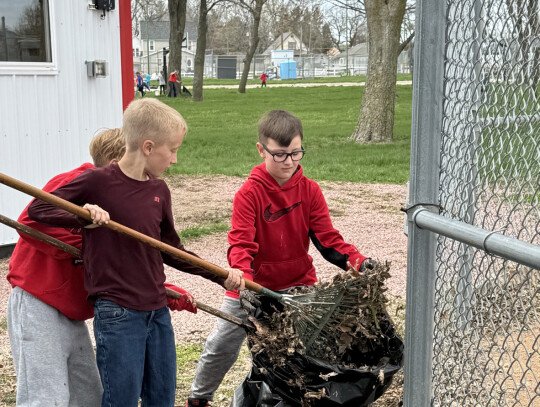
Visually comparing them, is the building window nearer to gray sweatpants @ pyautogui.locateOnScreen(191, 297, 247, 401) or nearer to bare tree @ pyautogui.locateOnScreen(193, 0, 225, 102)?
gray sweatpants @ pyautogui.locateOnScreen(191, 297, 247, 401)

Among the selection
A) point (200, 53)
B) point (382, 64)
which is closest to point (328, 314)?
point (382, 64)

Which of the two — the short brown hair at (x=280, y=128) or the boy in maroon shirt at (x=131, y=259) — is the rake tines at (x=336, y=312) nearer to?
the boy in maroon shirt at (x=131, y=259)

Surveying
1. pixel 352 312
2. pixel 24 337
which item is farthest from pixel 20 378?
pixel 352 312

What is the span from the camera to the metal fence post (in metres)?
2.21

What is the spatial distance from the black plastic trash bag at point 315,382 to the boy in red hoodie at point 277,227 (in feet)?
1.38

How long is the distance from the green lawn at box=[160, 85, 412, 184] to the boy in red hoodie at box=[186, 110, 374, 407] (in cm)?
714

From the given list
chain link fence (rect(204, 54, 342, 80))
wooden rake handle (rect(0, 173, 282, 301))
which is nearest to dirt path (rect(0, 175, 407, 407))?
wooden rake handle (rect(0, 173, 282, 301))

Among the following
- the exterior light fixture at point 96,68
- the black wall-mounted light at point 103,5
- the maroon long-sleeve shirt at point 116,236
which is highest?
the black wall-mounted light at point 103,5

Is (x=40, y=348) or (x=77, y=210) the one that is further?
(x=40, y=348)

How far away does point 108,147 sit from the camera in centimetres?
282

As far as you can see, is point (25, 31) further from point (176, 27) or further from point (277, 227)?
point (176, 27)

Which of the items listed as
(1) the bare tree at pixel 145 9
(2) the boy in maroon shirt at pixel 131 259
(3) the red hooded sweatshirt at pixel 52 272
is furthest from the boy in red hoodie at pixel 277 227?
(1) the bare tree at pixel 145 9

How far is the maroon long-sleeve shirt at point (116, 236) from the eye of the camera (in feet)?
8.43

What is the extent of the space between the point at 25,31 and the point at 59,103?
2.19 ft
